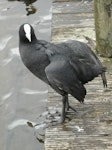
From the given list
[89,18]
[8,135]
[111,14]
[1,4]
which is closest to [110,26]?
[111,14]

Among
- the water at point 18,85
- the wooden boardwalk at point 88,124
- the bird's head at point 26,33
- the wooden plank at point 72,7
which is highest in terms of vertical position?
the bird's head at point 26,33

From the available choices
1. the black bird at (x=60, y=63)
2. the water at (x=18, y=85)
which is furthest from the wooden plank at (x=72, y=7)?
the black bird at (x=60, y=63)

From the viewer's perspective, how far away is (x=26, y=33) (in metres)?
4.76

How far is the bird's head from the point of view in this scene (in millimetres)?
4750

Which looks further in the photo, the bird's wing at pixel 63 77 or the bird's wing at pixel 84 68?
the bird's wing at pixel 84 68

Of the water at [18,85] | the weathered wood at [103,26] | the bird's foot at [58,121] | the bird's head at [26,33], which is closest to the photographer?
the bird's head at [26,33]

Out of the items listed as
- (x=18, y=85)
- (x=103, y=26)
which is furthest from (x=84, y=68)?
(x=18, y=85)

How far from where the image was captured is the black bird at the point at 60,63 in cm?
460

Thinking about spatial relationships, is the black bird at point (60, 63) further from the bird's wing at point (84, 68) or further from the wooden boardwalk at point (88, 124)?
the wooden boardwalk at point (88, 124)

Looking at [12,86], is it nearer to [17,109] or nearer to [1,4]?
[17,109]

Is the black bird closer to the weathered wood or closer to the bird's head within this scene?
the bird's head

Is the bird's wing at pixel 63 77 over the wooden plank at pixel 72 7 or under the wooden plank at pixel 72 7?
over

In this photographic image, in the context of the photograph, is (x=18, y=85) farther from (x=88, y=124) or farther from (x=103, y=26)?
(x=88, y=124)

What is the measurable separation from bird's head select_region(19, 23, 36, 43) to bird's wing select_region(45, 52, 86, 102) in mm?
317
